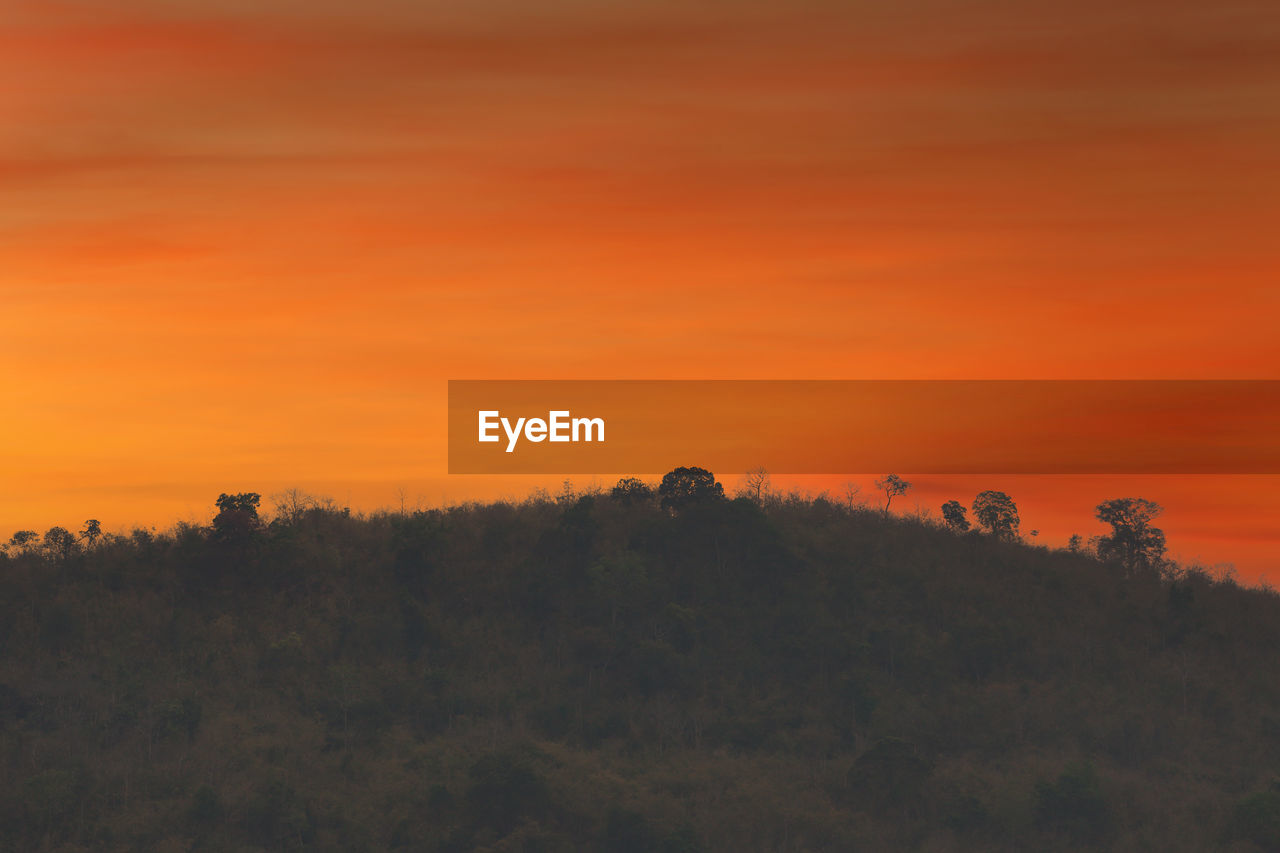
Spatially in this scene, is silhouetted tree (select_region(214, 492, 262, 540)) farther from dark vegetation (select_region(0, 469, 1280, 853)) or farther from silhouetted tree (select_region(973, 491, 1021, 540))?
silhouetted tree (select_region(973, 491, 1021, 540))

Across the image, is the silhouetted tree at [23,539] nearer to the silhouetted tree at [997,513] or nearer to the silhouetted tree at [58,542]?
the silhouetted tree at [58,542]

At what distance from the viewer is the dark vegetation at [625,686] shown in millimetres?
54906

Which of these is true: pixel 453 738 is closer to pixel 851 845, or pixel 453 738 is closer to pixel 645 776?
pixel 645 776

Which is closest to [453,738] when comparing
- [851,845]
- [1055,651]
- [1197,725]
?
[851,845]

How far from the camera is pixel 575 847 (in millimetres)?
54281

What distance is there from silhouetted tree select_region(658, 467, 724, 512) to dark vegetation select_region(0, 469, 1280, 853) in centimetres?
19

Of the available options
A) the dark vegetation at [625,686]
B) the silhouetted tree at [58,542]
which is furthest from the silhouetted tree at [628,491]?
the silhouetted tree at [58,542]

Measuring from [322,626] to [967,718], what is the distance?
3041 centimetres

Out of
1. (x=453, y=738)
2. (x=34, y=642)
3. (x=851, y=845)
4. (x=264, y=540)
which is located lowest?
(x=851, y=845)

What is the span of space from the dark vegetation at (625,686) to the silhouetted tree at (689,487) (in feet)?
0.61

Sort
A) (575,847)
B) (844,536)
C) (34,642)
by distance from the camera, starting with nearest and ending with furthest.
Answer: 1. (575,847)
2. (34,642)
3. (844,536)

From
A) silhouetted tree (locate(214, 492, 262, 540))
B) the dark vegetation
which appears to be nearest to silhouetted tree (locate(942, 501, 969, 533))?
the dark vegetation

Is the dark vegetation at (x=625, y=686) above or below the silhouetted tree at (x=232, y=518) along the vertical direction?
below

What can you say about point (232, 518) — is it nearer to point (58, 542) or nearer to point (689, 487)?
point (58, 542)
